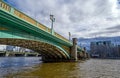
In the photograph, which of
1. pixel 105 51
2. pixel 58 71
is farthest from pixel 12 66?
pixel 105 51

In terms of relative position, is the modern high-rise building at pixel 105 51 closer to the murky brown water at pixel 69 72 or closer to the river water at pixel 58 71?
the river water at pixel 58 71

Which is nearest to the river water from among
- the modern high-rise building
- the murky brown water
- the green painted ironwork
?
the murky brown water

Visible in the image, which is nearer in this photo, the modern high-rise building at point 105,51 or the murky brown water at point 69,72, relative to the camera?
the murky brown water at point 69,72

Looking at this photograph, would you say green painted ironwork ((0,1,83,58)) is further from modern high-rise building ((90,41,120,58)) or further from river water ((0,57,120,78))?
modern high-rise building ((90,41,120,58))

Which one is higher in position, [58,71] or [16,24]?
[16,24]

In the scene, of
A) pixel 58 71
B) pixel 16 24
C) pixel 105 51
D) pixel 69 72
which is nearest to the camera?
pixel 16 24

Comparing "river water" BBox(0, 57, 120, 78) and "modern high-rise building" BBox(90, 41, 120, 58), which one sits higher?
"modern high-rise building" BBox(90, 41, 120, 58)

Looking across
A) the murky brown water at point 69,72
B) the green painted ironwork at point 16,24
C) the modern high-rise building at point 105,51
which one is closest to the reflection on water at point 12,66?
the murky brown water at point 69,72

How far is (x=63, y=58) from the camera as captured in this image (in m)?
45.9

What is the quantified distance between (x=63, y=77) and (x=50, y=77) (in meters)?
1.32

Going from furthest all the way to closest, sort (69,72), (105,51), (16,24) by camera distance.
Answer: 1. (105,51)
2. (69,72)
3. (16,24)

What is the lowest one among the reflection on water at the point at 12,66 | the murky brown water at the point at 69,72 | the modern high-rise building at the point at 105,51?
the murky brown water at the point at 69,72

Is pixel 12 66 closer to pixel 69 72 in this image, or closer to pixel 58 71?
pixel 58 71

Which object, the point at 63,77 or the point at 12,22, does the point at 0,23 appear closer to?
the point at 12,22
